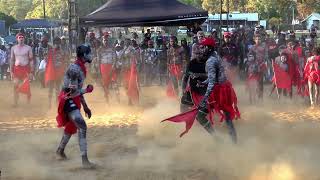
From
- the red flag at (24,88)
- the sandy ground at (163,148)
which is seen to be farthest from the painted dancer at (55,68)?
the sandy ground at (163,148)

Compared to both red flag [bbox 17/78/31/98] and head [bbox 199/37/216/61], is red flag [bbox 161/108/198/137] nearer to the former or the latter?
head [bbox 199/37/216/61]

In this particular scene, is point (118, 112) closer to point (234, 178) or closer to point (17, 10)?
point (234, 178)

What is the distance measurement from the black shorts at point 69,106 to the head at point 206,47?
6.77ft

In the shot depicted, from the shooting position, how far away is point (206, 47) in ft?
27.6

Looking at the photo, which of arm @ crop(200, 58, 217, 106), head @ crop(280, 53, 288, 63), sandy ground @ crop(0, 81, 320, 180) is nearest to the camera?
sandy ground @ crop(0, 81, 320, 180)

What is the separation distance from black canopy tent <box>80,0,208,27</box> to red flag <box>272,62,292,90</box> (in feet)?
13.2

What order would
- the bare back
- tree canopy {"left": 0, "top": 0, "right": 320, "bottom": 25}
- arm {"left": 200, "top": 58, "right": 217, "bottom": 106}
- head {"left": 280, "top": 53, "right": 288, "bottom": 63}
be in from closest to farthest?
1. arm {"left": 200, "top": 58, "right": 217, "bottom": 106}
2. the bare back
3. head {"left": 280, "top": 53, "right": 288, "bottom": 63}
4. tree canopy {"left": 0, "top": 0, "right": 320, "bottom": 25}

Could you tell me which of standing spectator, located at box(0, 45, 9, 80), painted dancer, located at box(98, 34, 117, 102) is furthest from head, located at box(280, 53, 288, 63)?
standing spectator, located at box(0, 45, 9, 80)

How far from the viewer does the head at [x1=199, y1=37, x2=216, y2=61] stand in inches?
330

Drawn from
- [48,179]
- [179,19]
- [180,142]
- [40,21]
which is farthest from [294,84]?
[40,21]

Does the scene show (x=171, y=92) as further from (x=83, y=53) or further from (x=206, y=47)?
(x=83, y=53)

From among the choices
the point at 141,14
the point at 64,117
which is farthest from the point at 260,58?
the point at 64,117

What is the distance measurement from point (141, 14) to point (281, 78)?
4.82 m

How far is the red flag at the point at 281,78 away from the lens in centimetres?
1506
